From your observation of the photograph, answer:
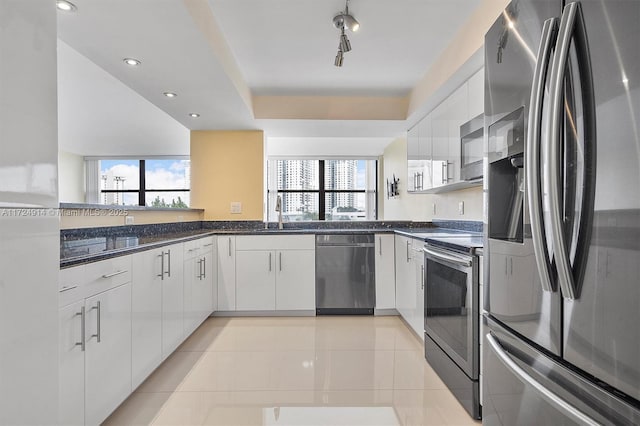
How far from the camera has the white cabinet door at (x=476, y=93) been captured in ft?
7.64

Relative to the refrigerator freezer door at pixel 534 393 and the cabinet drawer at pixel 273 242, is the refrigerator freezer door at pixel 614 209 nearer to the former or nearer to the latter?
the refrigerator freezer door at pixel 534 393

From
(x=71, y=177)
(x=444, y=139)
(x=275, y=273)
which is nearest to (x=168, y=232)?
(x=275, y=273)

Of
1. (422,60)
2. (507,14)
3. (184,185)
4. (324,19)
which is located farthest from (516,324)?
Result: (184,185)

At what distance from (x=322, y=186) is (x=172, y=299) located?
18.0 ft

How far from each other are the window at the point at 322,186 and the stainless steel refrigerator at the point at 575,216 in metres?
6.69

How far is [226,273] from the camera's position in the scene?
11.9ft

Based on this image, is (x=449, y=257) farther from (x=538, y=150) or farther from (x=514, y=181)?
(x=538, y=150)

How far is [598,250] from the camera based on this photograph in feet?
2.39

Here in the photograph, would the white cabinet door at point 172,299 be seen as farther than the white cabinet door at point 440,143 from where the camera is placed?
No

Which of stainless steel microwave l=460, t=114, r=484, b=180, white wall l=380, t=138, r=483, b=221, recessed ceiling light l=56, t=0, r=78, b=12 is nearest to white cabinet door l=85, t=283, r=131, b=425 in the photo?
recessed ceiling light l=56, t=0, r=78, b=12

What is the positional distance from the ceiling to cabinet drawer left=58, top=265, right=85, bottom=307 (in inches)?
52.4

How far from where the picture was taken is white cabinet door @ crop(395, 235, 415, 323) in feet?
10.2

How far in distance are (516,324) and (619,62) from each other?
735mm

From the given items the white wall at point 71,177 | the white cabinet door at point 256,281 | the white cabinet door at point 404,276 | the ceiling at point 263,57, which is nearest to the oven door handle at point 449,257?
the white cabinet door at point 404,276
